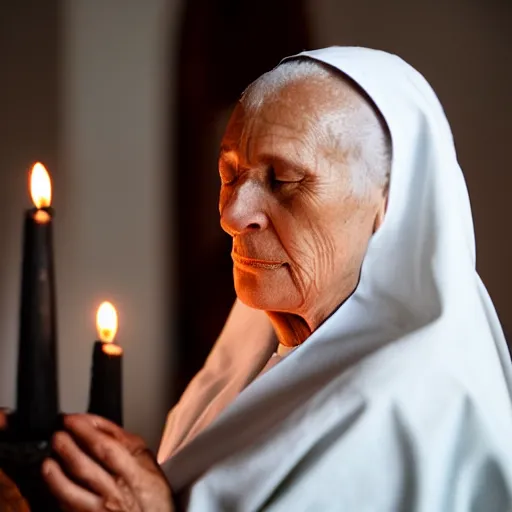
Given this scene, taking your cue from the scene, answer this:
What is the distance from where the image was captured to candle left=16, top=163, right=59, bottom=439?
60 centimetres

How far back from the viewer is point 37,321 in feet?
1.98

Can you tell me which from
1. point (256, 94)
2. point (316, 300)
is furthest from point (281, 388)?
point (256, 94)

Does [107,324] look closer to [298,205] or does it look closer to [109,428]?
[109,428]

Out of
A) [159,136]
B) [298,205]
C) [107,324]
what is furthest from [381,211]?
[159,136]

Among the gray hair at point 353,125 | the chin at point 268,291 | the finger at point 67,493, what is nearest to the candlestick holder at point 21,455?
the finger at point 67,493

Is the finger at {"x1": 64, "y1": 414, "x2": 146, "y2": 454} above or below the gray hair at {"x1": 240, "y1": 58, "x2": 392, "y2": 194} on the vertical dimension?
below

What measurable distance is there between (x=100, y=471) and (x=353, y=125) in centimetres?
52

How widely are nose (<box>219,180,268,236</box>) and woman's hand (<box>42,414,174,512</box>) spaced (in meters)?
0.31

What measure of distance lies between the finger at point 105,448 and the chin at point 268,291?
0.29m

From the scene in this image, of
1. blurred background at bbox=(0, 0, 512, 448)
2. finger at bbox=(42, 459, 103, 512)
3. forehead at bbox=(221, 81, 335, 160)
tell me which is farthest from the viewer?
blurred background at bbox=(0, 0, 512, 448)

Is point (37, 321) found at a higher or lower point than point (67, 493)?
higher

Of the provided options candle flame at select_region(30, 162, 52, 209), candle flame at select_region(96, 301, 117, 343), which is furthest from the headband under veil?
candle flame at select_region(30, 162, 52, 209)

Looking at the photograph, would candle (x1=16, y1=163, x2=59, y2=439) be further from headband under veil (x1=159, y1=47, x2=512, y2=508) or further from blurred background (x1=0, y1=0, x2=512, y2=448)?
blurred background (x1=0, y1=0, x2=512, y2=448)

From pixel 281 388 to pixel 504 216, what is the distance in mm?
671
